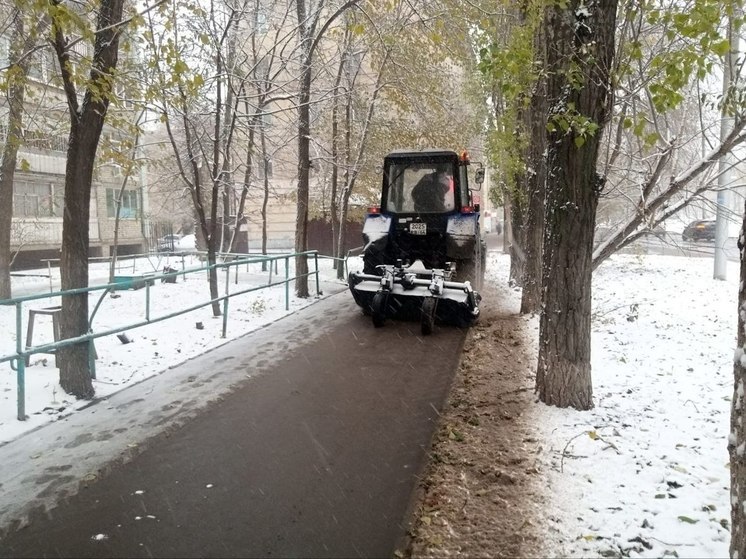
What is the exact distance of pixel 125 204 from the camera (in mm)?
28688

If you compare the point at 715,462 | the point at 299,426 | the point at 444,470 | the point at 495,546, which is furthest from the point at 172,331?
the point at 715,462

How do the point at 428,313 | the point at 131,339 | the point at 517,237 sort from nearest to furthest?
the point at 131,339 → the point at 428,313 → the point at 517,237

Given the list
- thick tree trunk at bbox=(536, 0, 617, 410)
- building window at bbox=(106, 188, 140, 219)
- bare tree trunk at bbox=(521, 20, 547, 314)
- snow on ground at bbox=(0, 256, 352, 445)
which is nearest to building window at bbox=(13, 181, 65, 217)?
building window at bbox=(106, 188, 140, 219)

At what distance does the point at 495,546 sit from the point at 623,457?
1.55m

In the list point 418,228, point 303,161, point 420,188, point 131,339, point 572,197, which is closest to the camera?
point 572,197

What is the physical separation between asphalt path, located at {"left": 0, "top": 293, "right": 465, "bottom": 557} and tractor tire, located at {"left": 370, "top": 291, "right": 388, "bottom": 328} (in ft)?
7.22

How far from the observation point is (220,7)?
1055 centimetres

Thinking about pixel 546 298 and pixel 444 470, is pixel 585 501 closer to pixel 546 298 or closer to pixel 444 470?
pixel 444 470

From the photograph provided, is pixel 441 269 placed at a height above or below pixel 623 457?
Result: above

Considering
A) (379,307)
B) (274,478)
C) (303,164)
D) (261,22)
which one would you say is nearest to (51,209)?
(261,22)

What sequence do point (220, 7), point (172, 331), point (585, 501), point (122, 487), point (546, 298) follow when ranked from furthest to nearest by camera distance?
point (220, 7) < point (172, 331) < point (546, 298) < point (122, 487) < point (585, 501)

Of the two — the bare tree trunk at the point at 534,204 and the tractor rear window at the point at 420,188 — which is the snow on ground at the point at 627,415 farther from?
the tractor rear window at the point at 420,188

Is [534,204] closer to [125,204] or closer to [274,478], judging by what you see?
[274,478]

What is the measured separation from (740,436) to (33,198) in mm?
26771
